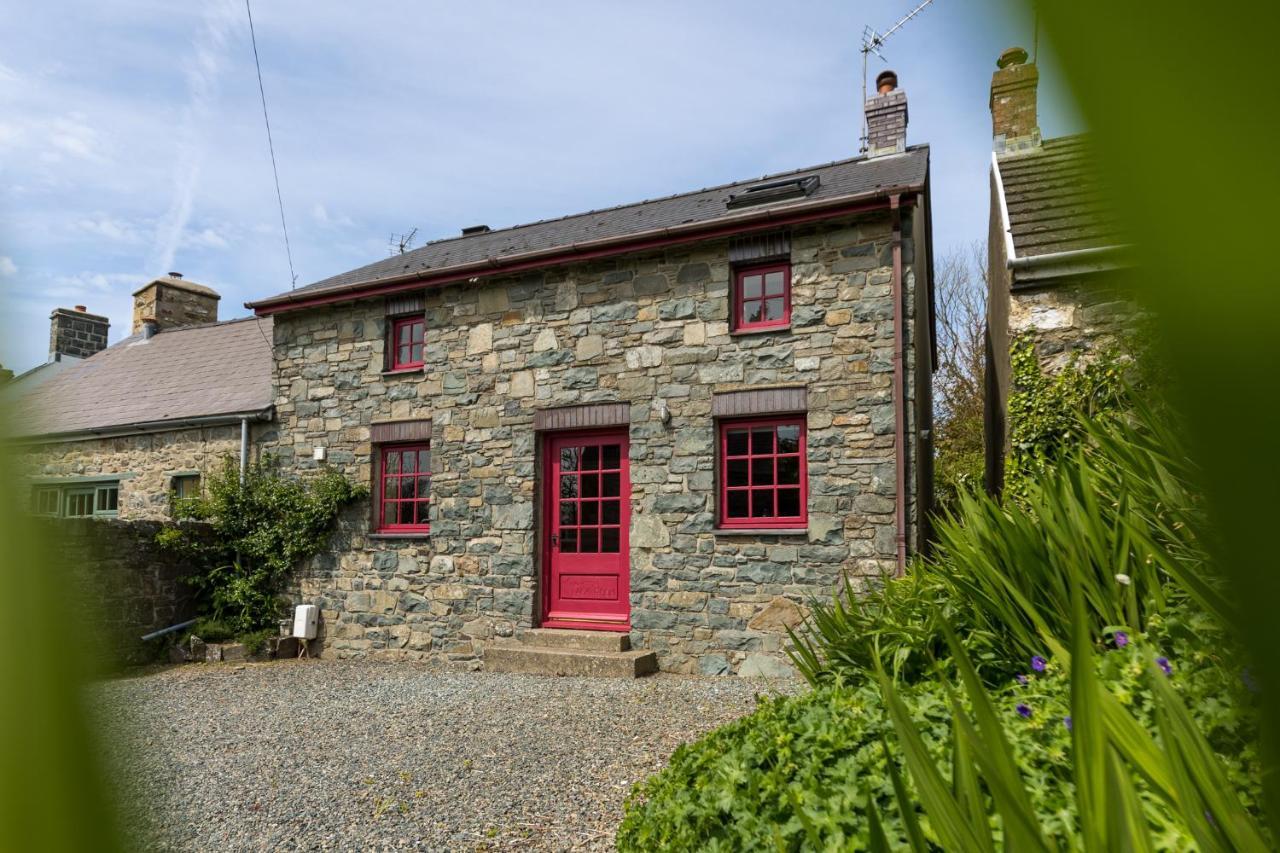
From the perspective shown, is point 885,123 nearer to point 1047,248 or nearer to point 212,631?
point 1047,248

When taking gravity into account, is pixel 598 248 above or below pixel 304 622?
above

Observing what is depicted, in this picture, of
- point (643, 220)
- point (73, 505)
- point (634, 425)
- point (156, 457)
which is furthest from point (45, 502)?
point (156, 457)

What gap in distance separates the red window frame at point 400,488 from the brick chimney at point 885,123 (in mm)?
7318

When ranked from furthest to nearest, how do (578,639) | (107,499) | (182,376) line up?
(182,376), (107,499), (578,639)

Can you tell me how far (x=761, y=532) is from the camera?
27.3ft

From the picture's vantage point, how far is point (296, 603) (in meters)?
10.7

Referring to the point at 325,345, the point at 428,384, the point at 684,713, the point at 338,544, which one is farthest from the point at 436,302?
the point at 684,713

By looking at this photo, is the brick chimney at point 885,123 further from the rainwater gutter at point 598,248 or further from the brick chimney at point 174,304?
the brick chimney at point 174,304

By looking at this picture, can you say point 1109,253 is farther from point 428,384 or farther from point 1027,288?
point 428,384

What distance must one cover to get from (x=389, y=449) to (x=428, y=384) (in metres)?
1.09

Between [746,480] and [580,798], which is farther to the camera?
[746,480]

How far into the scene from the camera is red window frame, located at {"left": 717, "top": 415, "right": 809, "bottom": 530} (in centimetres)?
845

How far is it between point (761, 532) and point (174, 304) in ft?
50.9

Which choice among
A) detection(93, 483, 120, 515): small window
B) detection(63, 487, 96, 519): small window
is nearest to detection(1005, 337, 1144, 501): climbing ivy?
detection(63, 487, 96, 519): small window
